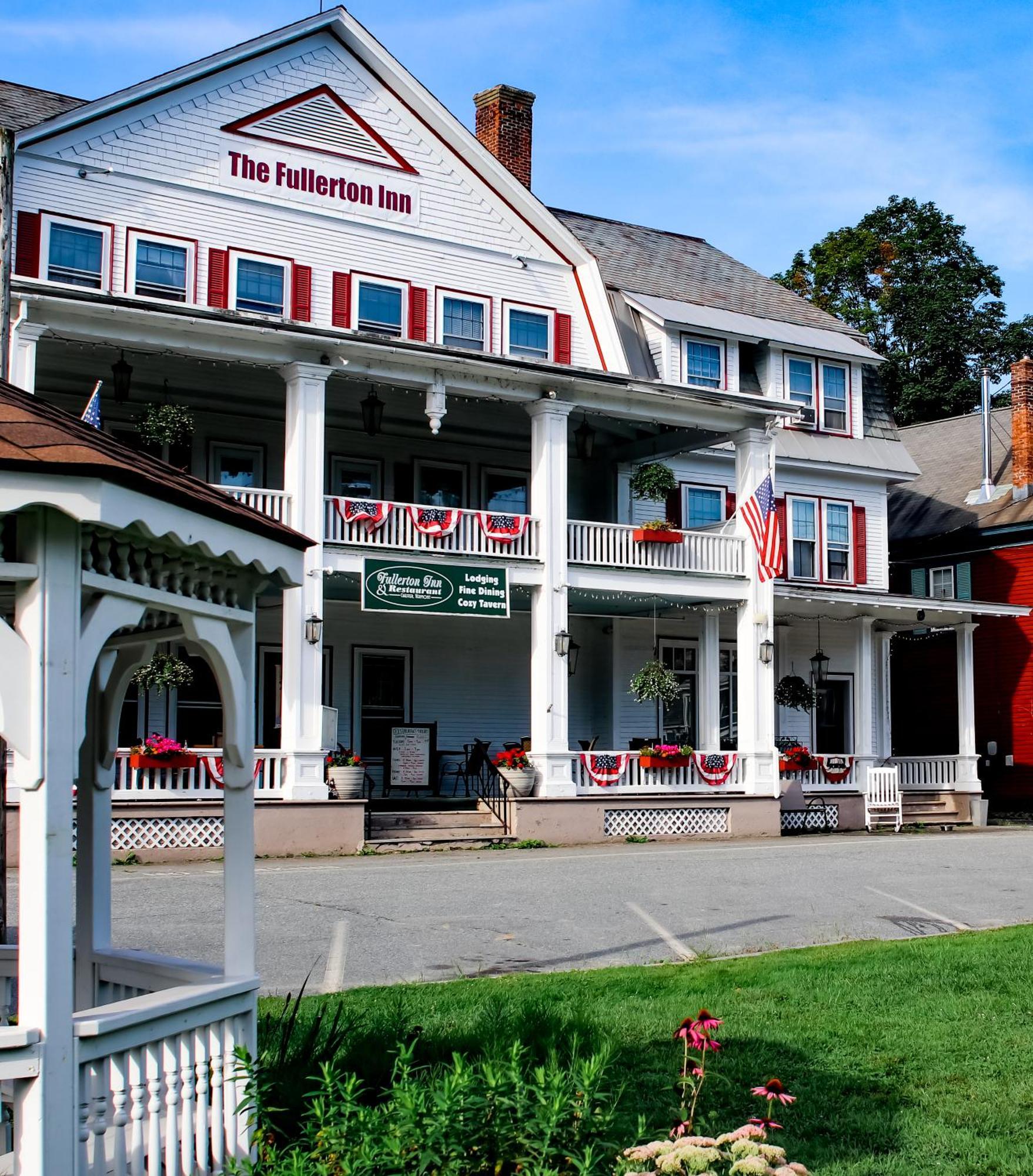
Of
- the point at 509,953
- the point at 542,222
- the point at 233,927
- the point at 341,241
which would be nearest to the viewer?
the point at 233,927

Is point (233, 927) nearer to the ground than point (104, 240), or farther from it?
nearer to the ground

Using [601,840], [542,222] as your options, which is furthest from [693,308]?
[601,840]

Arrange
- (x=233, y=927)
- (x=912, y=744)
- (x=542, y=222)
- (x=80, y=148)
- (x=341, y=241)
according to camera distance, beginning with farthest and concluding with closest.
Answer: (x=912, y=744) < (x=542, y=222) < (x=341, y=241) < (x=80, y=148) < (x=233, y=927)

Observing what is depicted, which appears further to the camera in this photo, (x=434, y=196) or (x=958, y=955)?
(x=434, y=196)

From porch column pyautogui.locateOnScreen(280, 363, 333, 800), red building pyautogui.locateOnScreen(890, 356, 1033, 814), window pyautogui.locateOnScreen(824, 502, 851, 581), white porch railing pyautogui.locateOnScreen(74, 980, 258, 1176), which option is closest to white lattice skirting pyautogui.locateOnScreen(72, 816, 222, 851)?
porch column pyautogui.locateOnScreen(280, 363, 333, 800)

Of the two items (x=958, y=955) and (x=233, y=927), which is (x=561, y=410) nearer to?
(x=958, y=955)

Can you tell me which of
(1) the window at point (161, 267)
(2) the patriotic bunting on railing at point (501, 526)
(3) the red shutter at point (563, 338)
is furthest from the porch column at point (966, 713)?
(1) the window at point (161, 267)

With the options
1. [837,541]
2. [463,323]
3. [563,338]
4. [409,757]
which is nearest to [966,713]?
[837,541]

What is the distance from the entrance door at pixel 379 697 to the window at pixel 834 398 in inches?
430

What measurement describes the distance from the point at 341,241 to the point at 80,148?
4.26 metres

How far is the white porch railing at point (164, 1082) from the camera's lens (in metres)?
4.99

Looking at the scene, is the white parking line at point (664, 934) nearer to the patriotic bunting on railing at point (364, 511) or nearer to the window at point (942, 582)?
the patriotic bunting on railing at point (364, 511)

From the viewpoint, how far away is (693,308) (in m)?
28.4

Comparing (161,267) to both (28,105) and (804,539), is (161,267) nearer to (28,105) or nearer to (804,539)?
(28,105)
